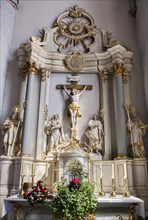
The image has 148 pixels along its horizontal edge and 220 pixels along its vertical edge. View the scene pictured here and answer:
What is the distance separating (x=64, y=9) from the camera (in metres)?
8.21

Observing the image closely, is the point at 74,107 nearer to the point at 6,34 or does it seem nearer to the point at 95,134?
the point at 95,134

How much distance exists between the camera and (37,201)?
350 cm

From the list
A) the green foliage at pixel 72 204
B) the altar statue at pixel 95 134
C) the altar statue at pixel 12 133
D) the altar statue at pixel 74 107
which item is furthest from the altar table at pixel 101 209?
the altar statue at pixel 74 107

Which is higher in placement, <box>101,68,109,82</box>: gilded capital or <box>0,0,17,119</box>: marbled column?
<box>0,0,17,119</box>: marbled column

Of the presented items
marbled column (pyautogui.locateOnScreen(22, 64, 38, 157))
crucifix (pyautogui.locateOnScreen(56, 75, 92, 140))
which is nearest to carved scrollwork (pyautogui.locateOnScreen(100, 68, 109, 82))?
crucifix (pyautogui.locateOnScreen(56, 75, 92, 140))

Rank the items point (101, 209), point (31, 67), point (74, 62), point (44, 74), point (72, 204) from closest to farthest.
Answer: point (72, 204) → point (101, 209) → point (31, 67) → point (44, 74) → point (74, 62)

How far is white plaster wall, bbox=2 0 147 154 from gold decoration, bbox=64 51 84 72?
49cm

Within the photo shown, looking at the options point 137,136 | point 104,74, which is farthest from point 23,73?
point 137,136

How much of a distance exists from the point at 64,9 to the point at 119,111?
4593 millimetres

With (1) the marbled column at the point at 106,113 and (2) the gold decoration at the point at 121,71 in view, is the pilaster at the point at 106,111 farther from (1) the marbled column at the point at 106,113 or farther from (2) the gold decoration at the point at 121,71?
(2) the gold decoration at the point at 121,71

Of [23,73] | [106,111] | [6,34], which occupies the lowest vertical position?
[106,111]

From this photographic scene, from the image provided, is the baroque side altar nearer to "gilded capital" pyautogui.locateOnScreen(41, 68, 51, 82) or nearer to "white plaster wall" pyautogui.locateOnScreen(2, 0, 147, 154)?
"gilded capital" pyautogui.locateOnScreen(41, 68, 51, 82)

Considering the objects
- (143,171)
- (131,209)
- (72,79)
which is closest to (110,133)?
(143,171)

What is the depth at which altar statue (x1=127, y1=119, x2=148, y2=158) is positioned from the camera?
5723 millimetres
